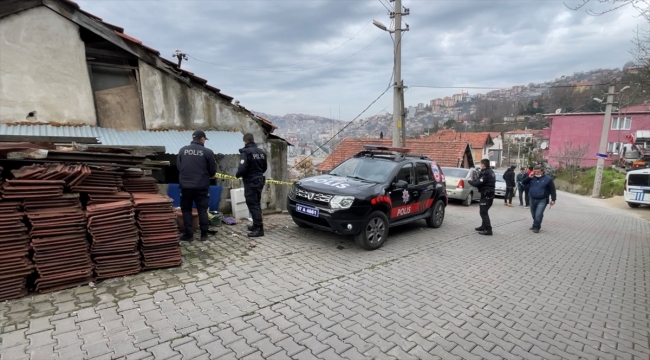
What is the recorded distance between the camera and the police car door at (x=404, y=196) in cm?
640

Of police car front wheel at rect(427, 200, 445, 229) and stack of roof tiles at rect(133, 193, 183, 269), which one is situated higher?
stack of roof tiles at rect(133, 193, 183, 269)

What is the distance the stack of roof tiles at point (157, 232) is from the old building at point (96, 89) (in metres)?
2.72

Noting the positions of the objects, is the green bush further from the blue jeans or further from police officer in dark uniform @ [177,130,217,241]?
police officer in dark uniform @ [177,130,217,241]

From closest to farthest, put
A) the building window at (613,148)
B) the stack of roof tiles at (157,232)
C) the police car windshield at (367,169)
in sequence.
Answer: the stack of roof tiles at (157,232) → the police car windshield at (367,169) → the building window at (613,148)

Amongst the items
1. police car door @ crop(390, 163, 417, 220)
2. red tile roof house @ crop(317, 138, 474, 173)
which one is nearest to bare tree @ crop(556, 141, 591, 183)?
red tile roof house @ crop(317, 138, 474, 173)

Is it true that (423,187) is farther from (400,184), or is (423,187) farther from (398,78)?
(398,78)

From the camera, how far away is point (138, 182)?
4.82 metres

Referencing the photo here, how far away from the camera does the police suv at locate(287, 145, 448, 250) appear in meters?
5.50

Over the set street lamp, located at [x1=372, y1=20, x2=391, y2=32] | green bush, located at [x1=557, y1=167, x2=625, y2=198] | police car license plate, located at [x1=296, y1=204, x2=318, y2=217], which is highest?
street lamp, located at [x1=372, y1=20, x2=391, y2=32]

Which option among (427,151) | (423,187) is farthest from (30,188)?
(427,151)

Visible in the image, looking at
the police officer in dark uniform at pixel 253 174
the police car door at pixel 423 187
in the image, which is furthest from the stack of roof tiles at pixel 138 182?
the police car door at pixel 423 187

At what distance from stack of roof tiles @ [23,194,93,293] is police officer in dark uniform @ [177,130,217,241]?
1.66 meters

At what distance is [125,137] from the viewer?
6.77 m

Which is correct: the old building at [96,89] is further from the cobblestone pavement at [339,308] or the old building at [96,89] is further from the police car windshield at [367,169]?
the cobblestone pavement at [339,308]
